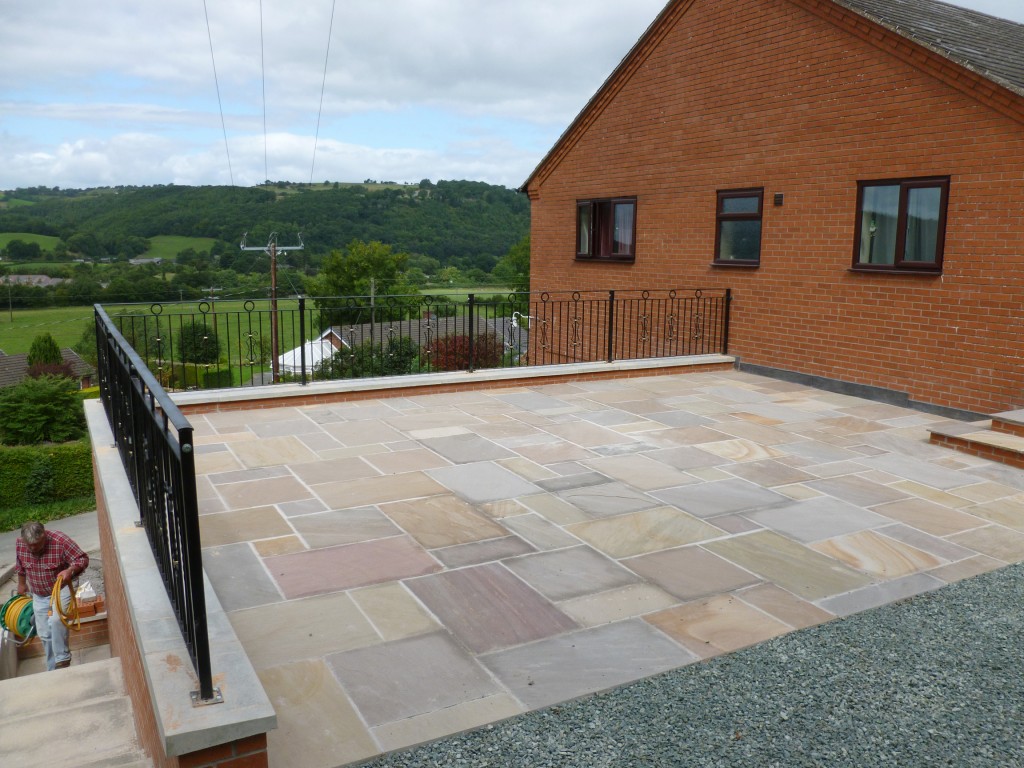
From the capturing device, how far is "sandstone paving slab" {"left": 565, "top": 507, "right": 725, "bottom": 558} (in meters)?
4.13

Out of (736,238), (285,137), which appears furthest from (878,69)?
(285,137)

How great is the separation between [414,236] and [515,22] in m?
32.0

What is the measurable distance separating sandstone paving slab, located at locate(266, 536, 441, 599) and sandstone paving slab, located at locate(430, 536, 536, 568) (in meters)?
0.08

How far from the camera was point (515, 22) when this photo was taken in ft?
51.0

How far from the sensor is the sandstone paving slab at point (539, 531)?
416 cm

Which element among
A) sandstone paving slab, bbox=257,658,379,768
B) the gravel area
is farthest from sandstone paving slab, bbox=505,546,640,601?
sandstone paving slab, bbox=257,658,379,768

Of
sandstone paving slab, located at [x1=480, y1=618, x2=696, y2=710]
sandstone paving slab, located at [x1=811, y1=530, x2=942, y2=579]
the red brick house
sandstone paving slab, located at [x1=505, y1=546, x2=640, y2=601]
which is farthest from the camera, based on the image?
the red brick house

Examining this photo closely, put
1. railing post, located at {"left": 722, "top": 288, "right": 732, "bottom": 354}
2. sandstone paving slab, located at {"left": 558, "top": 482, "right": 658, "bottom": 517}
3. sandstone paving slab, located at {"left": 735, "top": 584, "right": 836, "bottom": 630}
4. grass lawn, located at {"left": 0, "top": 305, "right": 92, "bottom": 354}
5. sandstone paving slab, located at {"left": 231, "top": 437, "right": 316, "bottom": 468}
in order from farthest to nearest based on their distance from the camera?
grass lawn, located at {"left": 0, "top": 305, "right": 92, "bottom": 354} < railing post, located at {"left": 722, "top": 288, "right": 732, "bottom": 354} < sandstone paving slab, located at {"left": 231, "top": 437, "right": 316, "bottom": 468} < sandstone paving slab, located at {"left": 558, "top": 482, "right": 658, "bottom": 517} < sandstone paving slab, located at {"left": 735, "top": 584, "right": 836, "bottom": 630}

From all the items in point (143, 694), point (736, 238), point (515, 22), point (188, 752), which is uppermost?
point (515, 22)

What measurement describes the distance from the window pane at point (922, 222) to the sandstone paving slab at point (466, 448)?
4.80 m

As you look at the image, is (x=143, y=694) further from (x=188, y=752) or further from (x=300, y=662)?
(x=188, y=752)

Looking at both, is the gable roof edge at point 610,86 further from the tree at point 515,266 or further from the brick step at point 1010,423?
the tree at point 515,266

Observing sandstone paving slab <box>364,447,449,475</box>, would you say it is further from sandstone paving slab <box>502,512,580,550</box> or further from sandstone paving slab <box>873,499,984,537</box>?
sandstone paving slab <box>873,499,984,537</box>

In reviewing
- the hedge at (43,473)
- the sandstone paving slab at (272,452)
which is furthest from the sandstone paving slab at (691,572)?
the hedge at (43,473)
